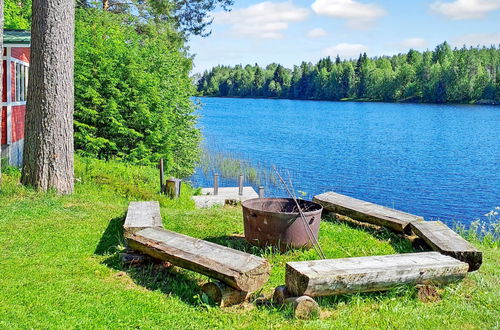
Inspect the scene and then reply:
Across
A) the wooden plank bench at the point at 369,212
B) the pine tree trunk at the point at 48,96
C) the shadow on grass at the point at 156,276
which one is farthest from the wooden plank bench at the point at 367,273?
the pine tree trunk at the point at 48,96

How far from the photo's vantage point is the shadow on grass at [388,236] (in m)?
7.08

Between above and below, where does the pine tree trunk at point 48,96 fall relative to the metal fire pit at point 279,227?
above

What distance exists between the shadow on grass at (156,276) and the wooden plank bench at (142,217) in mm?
366

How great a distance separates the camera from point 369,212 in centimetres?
797

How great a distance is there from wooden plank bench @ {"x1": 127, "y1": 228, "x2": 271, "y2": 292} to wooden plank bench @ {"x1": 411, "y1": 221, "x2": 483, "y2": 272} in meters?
2.45

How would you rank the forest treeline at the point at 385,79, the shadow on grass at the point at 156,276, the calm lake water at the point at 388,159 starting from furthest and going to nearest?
the forest treeline at the point at 385,79 < the calm lake water at the point at 388,159 < the shadow on grass at the point at 156,276

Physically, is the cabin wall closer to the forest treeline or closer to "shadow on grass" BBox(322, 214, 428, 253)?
"shadow on grass" BBox(322, 214, 428, 253)

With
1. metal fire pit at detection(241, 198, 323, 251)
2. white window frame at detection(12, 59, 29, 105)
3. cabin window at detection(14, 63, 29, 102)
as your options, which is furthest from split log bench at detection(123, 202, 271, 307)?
cabin window at detection(14, 63, 29, 102)

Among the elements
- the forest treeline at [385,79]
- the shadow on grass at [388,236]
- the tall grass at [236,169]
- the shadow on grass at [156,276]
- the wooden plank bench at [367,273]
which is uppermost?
the forest treeline at [385,79]

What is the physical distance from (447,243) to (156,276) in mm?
3593

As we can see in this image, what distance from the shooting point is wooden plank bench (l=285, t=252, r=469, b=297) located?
4.66m

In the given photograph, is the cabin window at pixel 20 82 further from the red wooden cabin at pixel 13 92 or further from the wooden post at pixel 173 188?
the wooden post at pixel 173 188

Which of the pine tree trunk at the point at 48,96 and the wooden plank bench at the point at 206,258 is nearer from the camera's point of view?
the wooden plank bench at the point at 206,258

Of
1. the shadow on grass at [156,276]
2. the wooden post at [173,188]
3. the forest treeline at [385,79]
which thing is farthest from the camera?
the forest treeline at [385,79]
